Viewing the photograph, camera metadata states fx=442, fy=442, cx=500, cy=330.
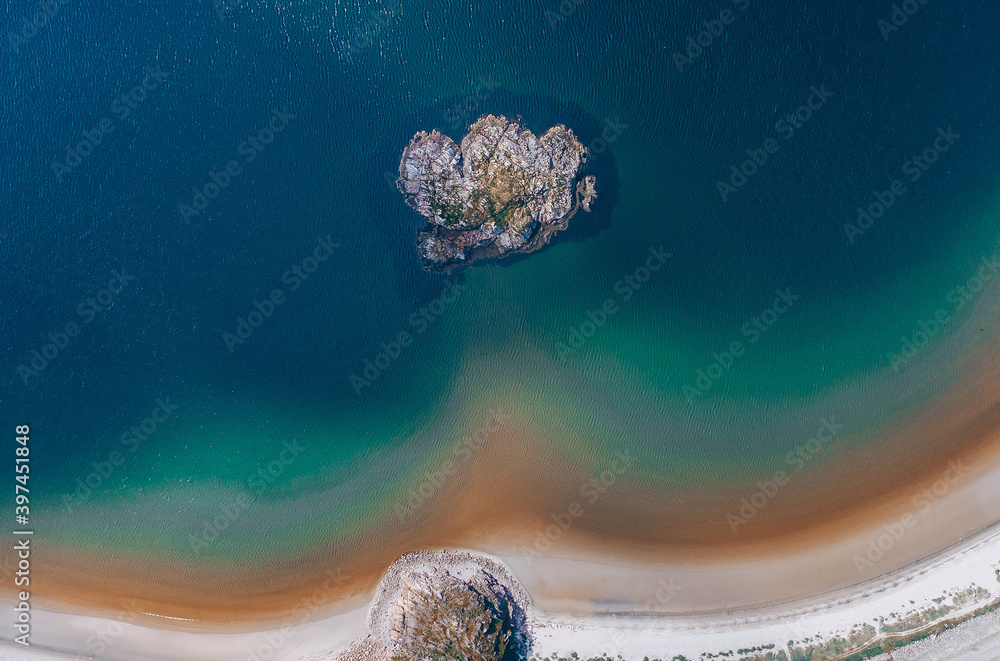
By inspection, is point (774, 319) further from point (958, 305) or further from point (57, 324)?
point (57, 324)

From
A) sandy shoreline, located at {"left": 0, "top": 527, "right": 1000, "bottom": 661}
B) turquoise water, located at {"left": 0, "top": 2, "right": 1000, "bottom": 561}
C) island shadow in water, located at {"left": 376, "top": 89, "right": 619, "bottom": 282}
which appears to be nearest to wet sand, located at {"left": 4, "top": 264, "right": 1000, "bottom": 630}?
sandy shoreline, located at {"left": 0, "top": 527, "right": 1000, "bottom": 661}

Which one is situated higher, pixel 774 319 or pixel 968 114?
pixel 968 114

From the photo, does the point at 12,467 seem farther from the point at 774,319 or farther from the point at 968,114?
the point at 968,114

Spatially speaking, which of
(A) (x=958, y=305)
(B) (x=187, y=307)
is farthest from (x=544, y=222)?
(A) (x=958, y=305)

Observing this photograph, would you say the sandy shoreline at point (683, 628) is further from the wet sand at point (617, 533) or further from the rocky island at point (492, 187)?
the rocky island at point (492, 187)

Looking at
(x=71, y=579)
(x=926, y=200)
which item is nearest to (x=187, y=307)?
(x=71, y=579)

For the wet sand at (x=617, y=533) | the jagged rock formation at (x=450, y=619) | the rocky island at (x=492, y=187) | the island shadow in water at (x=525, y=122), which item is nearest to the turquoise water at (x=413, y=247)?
the island shadow in water at (x=525, y=122)

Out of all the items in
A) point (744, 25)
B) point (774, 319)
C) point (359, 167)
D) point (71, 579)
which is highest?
point (744, 25)
